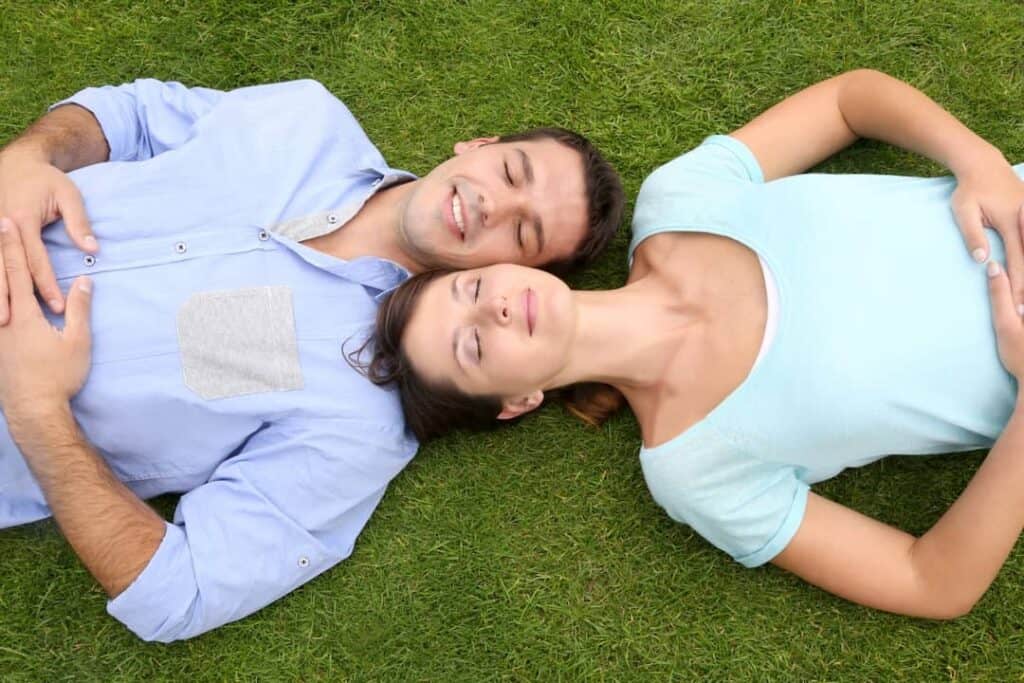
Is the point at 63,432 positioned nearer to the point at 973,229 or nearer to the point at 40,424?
the point at 40,424

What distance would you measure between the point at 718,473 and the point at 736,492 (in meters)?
0.11

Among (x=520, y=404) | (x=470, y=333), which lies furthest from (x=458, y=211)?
(x=520, y=404)

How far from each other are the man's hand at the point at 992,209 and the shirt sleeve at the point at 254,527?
233cm

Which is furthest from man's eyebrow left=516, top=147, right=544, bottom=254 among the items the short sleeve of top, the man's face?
the short sleeve of top

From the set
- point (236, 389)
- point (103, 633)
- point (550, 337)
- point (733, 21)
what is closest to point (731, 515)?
point (550, 337)

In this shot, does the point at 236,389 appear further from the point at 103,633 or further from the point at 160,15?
the point at 160,15

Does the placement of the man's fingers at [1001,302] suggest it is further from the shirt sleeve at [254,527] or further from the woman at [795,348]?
the shirt sleeve at [254,527]

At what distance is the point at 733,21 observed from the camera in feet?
12.5

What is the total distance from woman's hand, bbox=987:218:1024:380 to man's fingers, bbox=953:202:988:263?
6cm

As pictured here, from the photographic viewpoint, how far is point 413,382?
3.14m

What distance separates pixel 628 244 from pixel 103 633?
2.91 meters

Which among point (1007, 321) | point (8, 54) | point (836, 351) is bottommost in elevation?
point (836, 351)

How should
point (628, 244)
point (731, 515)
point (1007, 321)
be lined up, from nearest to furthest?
1. point (1007, 321)
2. point (731, 515)
3. point (628, 244)

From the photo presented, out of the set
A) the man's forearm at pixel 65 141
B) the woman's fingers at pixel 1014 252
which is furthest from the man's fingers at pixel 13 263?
the woman's fingers at pixel 1014 252
